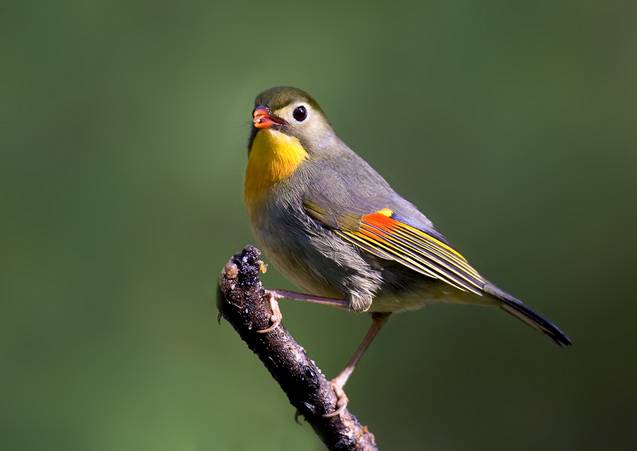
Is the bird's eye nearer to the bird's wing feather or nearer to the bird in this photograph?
the bird

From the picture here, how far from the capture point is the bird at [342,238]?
3.91 m

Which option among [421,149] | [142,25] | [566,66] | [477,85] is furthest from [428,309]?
[142,25]

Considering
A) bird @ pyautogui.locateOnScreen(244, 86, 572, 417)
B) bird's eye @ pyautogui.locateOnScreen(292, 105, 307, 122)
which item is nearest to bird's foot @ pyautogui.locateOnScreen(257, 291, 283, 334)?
bird @ pyautogui.locateOnScreen(244, 86, 572, 417)

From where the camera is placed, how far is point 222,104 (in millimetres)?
5605

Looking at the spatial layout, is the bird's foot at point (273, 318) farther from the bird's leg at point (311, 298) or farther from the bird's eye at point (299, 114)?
the bird's eye at point (299, 114)

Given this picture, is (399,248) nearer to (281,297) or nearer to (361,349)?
(361,349)

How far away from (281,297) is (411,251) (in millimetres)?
822

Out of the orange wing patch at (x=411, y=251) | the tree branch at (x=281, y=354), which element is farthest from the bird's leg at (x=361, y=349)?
the orange wing patch at (x=411, y=251)

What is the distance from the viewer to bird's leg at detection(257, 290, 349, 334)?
307 cm

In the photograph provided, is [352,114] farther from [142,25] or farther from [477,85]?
[142,25]

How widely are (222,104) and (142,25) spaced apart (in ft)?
2.63

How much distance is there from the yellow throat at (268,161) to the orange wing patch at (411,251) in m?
0.40

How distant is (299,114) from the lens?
428 cm

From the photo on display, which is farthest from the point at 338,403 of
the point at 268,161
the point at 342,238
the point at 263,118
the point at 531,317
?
the point at 263,118
